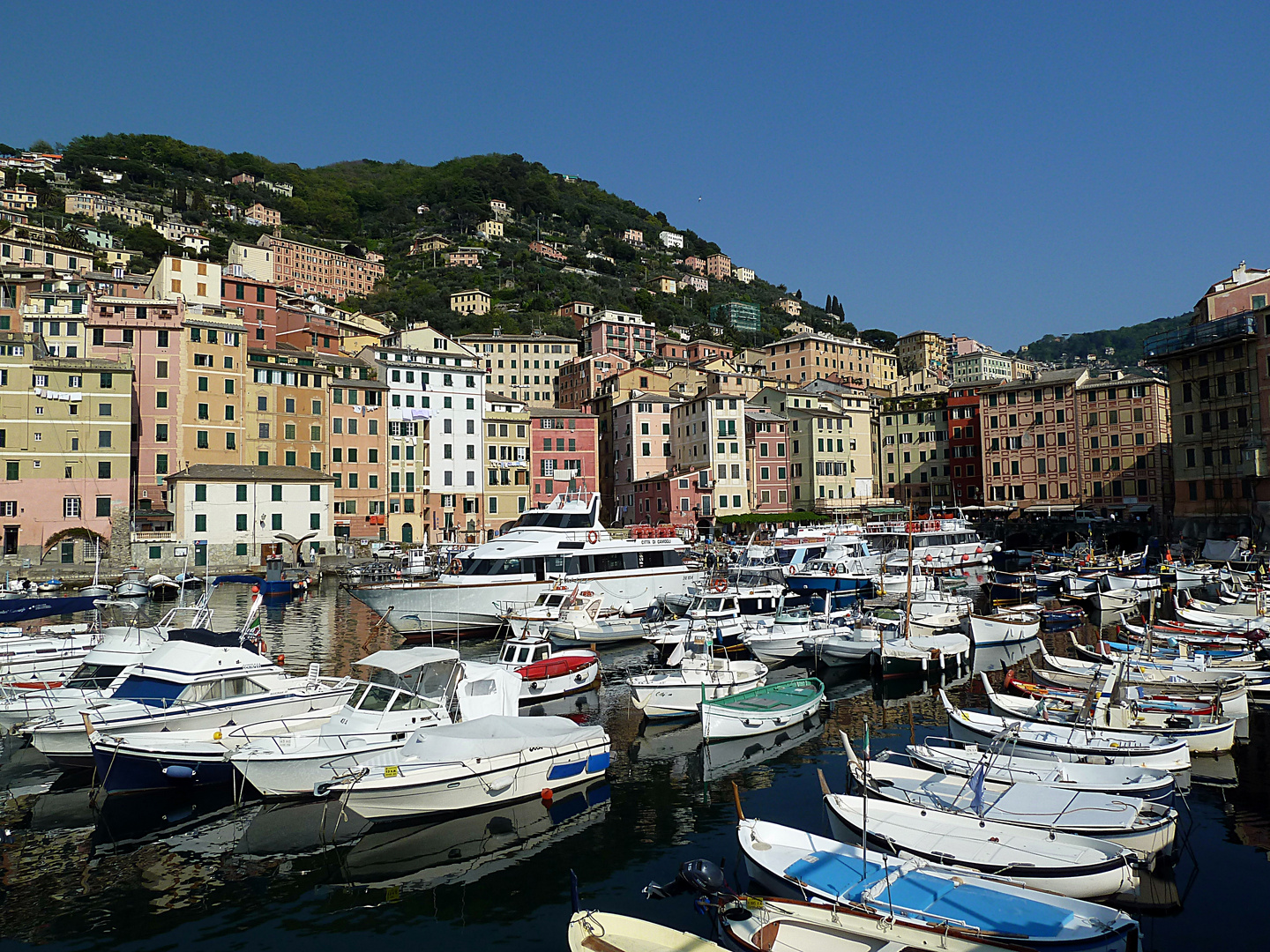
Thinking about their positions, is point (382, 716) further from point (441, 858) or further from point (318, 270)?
point (318, 270)

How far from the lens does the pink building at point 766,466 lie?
8088 cm

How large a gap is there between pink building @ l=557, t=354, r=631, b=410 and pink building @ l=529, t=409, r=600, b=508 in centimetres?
1610

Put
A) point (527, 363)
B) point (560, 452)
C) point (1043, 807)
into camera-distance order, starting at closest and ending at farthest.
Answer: point (1043, 807)
point (560, 452)
point (527, 363)

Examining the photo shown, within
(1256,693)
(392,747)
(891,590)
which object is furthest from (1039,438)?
(392,747)

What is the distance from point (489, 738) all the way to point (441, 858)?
2451mm

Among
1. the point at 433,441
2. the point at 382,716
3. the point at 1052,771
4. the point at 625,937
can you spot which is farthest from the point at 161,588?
the point at 1052,771

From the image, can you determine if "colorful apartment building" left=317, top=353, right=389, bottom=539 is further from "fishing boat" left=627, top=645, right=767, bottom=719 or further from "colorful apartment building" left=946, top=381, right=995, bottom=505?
"colorful apartment building" left=946, top=381, right=995, bottom=505

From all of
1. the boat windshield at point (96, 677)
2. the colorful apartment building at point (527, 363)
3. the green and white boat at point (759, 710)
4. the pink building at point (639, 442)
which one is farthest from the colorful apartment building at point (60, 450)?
the colorful apartment building at point (527, 363)

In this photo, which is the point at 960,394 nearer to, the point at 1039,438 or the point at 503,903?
the point at 1039,438

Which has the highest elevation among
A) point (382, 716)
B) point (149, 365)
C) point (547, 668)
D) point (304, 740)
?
point (149, 365)

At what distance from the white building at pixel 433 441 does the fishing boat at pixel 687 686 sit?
5377 cm

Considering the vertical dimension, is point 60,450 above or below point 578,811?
above

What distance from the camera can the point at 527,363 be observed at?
118 m

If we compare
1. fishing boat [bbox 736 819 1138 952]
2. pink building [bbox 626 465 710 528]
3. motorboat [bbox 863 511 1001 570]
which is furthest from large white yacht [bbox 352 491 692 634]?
pink building [bbox 626 465 710 528]
